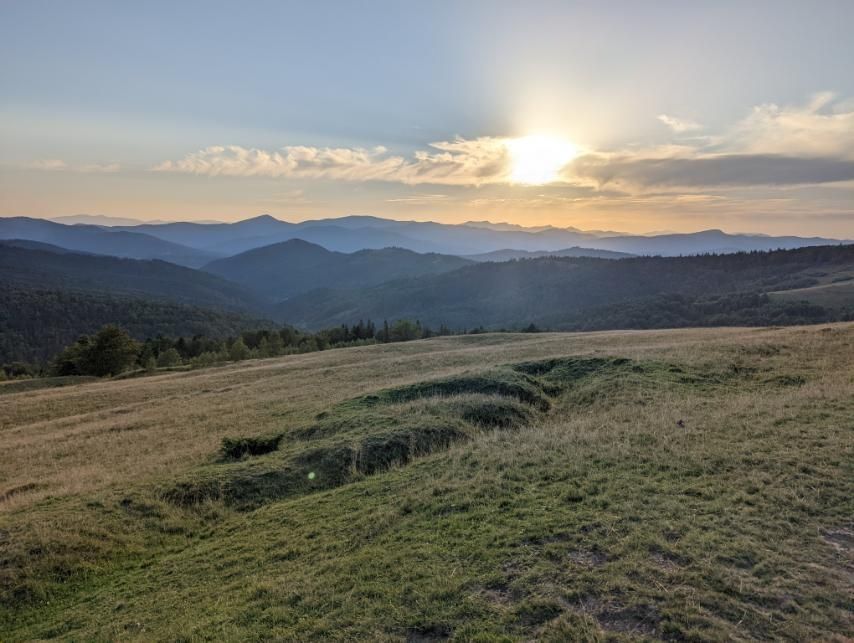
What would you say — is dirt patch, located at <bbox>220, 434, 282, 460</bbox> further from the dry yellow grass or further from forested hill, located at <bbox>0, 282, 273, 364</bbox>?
forested hill, located at <bbox>0, 282, 273, 364</bbox>

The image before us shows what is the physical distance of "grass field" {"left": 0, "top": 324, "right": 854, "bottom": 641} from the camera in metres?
6.60

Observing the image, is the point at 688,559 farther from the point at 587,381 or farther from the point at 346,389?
the point at 346,389

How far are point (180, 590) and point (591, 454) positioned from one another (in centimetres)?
978

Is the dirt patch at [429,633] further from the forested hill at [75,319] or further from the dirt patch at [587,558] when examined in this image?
the forested hill at [75,319]

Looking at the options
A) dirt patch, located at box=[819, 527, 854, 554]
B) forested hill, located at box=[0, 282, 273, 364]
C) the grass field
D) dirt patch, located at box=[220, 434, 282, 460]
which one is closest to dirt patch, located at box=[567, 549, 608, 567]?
the grass field

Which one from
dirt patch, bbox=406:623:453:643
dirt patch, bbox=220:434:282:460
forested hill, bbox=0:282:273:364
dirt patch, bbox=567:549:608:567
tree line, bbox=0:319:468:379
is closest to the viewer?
dirt patch, bbox=406:623:453:643

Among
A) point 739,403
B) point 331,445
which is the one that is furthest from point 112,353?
point 739,403

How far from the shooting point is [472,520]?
30.7 feet

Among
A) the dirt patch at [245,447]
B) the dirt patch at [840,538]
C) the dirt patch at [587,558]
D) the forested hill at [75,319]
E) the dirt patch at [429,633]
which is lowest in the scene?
the forested hill at [75,319]

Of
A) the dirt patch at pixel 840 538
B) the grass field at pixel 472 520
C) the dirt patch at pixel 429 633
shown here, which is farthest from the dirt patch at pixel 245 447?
the dirt patch at pixel 840 538

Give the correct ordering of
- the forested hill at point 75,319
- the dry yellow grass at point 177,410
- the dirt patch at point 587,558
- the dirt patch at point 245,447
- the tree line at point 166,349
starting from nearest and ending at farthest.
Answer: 1. the dirt patch at point 587,558
2. the dirt patch at point 245,447
3. the dry yellow grass at point 177,410
4. the tree line at point 166,349
5. the forested hill at point 75,319

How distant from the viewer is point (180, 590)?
29.4 ft

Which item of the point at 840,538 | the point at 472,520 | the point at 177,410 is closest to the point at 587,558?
the point at 472,520

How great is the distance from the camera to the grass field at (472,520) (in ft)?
21.7
